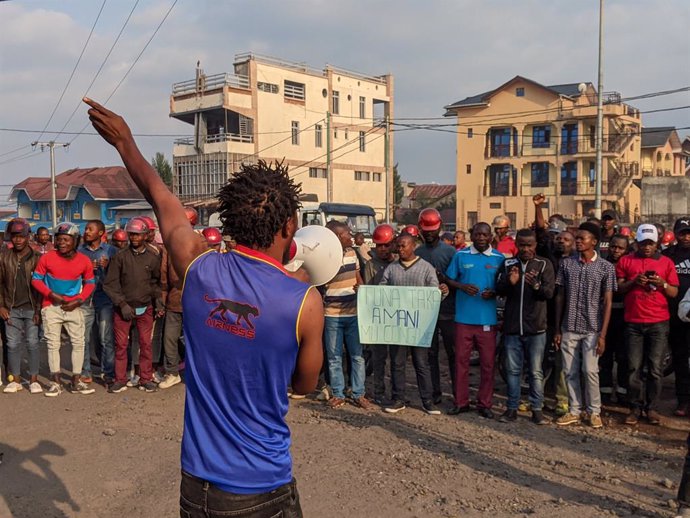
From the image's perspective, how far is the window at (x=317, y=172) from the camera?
164 feet

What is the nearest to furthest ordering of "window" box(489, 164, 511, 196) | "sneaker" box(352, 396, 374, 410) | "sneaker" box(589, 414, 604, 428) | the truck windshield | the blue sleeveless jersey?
the blue sleeveless jersey, "sneaker" box(589, 414, 604, 428), "sneaker" box(352, 396, 374, 410), the truck windshield, "window" box(489, 164, 511, 196)

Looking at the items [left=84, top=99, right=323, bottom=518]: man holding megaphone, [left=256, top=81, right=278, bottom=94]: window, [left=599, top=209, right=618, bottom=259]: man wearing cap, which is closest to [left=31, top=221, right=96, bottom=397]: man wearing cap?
[left=84, top=99, right=323, bottom=518]: man holding megaphone

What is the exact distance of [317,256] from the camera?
3.74 meters

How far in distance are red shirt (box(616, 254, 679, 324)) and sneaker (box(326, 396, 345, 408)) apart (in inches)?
129

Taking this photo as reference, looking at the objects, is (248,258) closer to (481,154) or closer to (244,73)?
(244,73)

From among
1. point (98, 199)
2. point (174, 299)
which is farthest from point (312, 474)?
point (98, 199)

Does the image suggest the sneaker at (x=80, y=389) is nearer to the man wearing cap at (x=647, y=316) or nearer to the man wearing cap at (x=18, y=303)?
the man wearing cap at (x=18, y=303)

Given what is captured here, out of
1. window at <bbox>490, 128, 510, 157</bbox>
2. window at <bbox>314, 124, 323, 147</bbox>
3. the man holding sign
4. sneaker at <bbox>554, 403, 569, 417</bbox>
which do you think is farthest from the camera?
window at <bbox>314, 124, 323, 147</bbox>

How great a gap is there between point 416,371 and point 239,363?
559cm

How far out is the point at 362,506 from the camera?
5094 millimetres

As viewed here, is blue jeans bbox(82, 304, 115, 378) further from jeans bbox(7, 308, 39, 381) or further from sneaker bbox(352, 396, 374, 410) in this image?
sneaker bbox(352, 396, 374, 410)

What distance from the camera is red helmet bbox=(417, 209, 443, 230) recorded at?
26.7ft

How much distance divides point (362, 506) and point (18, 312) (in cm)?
570

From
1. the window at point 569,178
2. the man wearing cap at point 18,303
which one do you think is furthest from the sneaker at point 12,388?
the window at point 569,178
